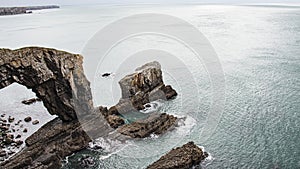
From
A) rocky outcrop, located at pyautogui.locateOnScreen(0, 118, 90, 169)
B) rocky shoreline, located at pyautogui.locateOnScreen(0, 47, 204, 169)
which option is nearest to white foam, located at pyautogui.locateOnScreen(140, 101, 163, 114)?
rocky shoreline, located at pyautogui.locateOnScreen(0, 47, 204, 169)

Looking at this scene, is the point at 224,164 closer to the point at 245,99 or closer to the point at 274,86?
the point at 245,99

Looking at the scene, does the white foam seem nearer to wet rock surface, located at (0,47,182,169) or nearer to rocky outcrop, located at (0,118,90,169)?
wet rock surface, located at (0,47,182,169)

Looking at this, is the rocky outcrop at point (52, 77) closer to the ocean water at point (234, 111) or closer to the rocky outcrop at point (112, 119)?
the rocky outcrop at point (112, 119)

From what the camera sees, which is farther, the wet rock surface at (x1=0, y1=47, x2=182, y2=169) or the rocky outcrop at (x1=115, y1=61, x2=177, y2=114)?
the rocky outcrop at (x1=115, y1=61, x2=177, y2=114)

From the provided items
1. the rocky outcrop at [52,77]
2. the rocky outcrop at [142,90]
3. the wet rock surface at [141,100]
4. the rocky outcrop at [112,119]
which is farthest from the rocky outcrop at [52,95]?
the rocky outcrop at [142,90]

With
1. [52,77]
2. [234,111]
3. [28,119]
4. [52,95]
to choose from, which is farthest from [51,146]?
[234,111]

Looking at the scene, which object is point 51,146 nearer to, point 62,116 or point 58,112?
point 62,116
